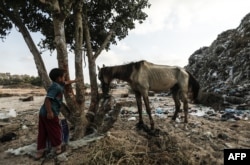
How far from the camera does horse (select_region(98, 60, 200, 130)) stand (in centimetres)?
693

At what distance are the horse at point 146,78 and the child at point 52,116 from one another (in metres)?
1.82

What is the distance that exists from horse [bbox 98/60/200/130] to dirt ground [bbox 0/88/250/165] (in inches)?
23.0

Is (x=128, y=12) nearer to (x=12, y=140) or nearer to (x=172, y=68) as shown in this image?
(x=172, y=68)

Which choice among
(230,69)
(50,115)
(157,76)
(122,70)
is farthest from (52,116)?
(230,69)

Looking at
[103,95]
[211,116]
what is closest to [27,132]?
[103,95]

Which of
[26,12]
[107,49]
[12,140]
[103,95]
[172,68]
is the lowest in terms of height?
[12,140]

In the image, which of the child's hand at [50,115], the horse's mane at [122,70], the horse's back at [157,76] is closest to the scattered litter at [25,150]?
the child's hand at [50,115]

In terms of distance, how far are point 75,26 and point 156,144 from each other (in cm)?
321

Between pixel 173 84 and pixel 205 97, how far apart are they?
4.12 m

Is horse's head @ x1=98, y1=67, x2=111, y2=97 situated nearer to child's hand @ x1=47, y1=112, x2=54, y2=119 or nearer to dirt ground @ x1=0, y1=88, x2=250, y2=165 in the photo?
dirt ground @ x1=0, y1=88, x2=250, y2=165

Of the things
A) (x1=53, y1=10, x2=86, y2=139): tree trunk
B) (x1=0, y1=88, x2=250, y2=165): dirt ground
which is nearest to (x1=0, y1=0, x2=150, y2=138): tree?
(x1=53, y1=10, x2=86, y2=139): tree trunk

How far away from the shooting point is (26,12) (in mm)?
7195

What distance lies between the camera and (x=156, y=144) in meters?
5.69

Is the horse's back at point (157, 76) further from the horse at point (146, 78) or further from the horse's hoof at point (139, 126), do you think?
the horse's hoof at point (139, 126)
